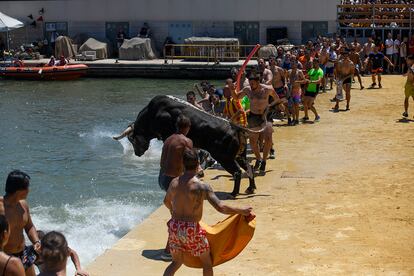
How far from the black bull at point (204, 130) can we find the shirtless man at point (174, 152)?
2.72m

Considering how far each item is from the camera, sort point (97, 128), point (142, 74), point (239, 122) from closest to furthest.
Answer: point (239, 122), point (97, 128), point (142, 74)

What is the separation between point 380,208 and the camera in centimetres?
1111

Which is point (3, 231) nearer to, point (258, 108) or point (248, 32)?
point (258, 108)

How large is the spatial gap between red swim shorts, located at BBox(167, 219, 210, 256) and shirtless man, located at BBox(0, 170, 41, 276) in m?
1.32

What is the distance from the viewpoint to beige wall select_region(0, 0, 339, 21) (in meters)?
40.5

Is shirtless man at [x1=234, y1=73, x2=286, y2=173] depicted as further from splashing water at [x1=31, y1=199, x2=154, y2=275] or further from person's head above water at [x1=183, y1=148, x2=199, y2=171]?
person's head above water at [x1=183, y1=148, x2=199, y2=171]

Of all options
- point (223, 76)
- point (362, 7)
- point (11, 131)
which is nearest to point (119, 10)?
point (223, 76)

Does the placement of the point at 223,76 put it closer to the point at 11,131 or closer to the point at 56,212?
the point at 11,131

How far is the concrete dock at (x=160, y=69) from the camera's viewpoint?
36625 millimetres

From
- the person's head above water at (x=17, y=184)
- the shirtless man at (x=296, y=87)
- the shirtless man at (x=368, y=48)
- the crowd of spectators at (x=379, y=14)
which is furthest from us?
the crowd of spectators at (x=379, y=14)

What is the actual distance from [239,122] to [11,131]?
11.7m

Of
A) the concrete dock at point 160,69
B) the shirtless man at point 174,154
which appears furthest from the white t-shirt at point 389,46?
the shirtless man at point 174,154

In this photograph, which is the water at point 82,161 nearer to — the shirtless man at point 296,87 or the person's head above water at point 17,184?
the shirtless man at point 296,87

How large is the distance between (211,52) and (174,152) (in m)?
30.0
